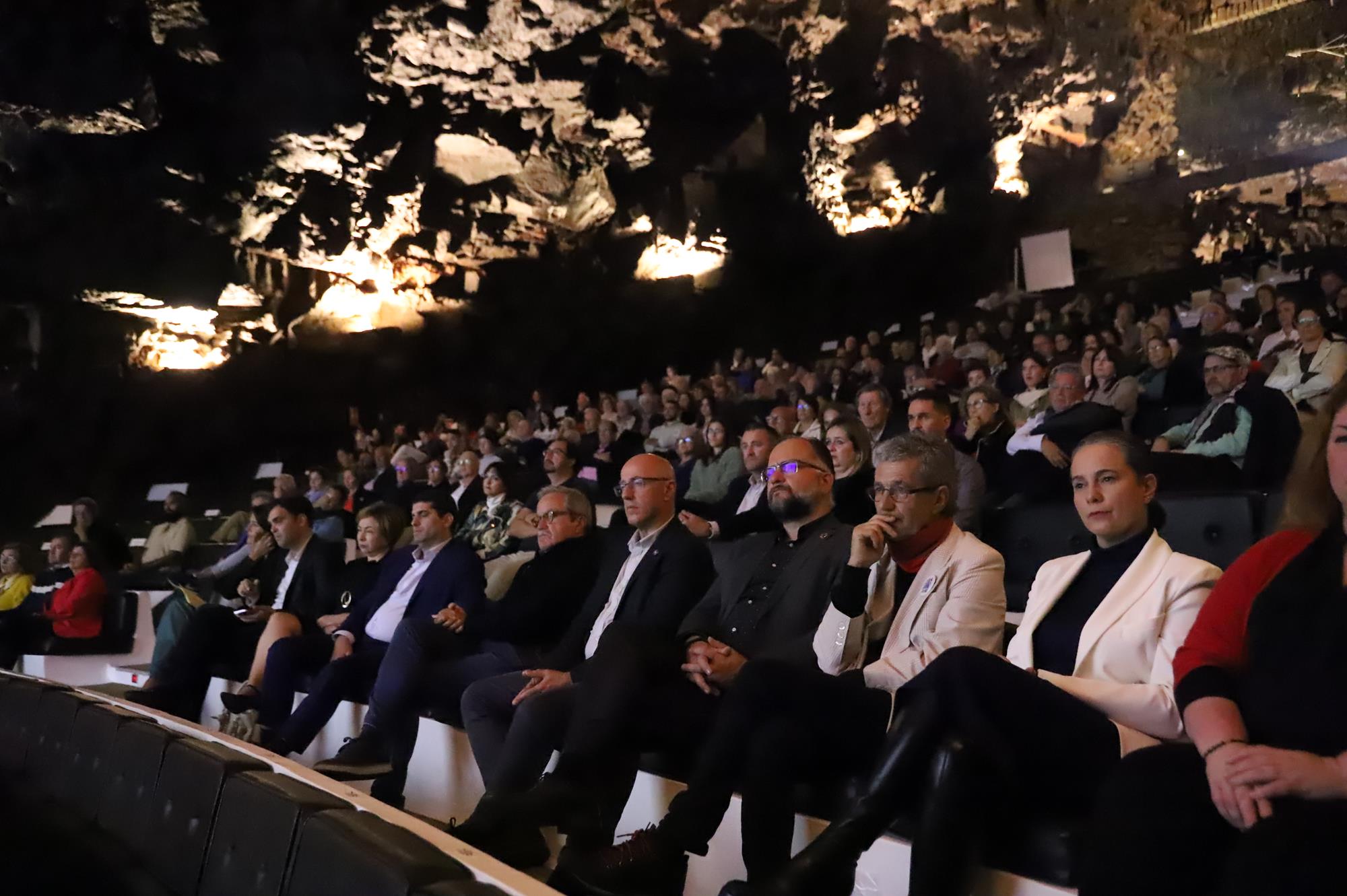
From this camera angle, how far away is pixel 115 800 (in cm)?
188

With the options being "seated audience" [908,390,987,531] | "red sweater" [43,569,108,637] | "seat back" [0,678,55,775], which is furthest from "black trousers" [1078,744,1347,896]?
"red sweater" [43,569,108,637]

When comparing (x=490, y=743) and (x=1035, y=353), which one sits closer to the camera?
(x=490, y=743)

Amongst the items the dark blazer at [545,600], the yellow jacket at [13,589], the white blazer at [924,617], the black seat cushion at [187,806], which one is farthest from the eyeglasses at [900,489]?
the yellow jacket at [13,589]

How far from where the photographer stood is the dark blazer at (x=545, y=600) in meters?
2.77

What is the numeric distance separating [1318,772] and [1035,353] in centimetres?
542

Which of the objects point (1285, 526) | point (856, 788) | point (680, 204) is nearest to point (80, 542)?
point (856, 788)

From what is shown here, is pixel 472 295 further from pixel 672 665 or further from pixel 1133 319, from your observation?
pixel 672 665

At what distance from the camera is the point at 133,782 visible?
1.82 metres

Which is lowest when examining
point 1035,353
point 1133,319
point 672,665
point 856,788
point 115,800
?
point 115,800

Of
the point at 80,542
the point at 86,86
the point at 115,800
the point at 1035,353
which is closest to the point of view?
the point at 115,800

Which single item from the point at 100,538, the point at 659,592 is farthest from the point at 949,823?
the point at 100,538

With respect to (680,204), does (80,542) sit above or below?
below

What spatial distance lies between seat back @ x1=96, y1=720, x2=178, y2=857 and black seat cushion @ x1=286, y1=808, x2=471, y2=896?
0.69 meters

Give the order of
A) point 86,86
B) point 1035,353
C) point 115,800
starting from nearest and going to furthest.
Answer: point 115,800
point 1035,353
point 86,86
